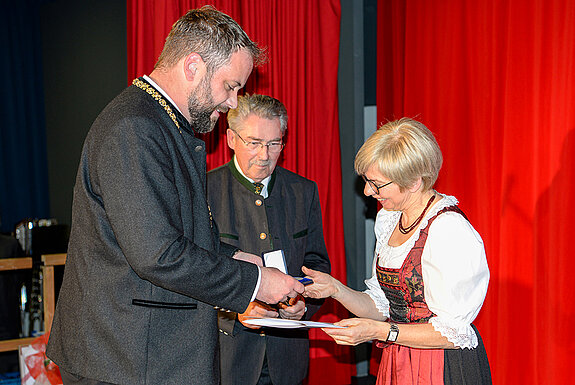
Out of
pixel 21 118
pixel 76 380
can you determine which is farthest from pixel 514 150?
pixel 21 118

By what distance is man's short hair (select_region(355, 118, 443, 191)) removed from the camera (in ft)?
6.81

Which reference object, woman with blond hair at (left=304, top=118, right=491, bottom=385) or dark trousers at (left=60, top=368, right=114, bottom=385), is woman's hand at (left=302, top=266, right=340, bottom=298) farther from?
dark trousers at (left=60, top=368, right=114, bottom=385)

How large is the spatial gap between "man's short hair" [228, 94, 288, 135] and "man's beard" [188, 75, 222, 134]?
75 centimetres

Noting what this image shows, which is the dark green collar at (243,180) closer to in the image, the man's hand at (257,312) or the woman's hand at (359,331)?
the man's hand at (257,312)

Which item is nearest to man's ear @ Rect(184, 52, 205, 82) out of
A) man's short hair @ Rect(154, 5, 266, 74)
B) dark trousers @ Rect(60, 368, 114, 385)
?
man's short hair @ Rect(154, 5, 266, 74)

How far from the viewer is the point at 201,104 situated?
1760 mm

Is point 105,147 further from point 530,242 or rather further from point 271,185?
point 530,242

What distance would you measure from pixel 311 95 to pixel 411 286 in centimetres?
234

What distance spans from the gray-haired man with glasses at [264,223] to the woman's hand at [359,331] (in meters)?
0.39

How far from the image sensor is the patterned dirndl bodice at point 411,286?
204 centimetres

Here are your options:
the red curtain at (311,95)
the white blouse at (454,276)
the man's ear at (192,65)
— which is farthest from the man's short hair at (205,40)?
the red curtain at (311,95)

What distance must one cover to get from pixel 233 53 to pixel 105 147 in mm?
489

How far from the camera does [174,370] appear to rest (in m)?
1.62

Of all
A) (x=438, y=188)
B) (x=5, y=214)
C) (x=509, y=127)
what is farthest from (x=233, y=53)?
(x=5, y=214)
